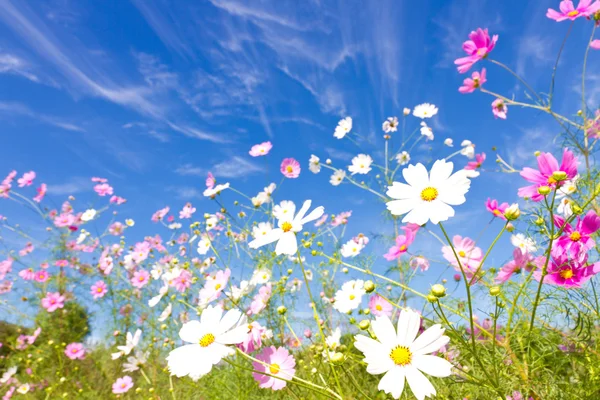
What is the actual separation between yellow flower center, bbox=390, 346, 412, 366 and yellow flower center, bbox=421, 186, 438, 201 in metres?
0.25

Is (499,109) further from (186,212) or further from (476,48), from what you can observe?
(186,212)

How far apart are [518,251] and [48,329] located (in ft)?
13.3

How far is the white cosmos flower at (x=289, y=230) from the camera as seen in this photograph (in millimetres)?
854

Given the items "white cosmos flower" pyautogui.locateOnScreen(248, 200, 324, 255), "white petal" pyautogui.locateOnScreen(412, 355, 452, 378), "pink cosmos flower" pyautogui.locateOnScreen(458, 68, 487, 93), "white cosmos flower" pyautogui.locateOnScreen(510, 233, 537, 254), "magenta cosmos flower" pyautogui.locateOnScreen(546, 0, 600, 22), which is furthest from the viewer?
"pink cosmos flower" pyautogui.locateOnScreen(458, 68, 487, 93)

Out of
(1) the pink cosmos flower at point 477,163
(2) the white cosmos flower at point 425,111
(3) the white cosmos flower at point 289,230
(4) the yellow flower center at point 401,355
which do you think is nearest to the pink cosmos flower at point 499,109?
(1) the pink cosmos flower at point 477,163

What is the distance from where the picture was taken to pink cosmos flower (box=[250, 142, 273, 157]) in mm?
2410

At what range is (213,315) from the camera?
77 cm

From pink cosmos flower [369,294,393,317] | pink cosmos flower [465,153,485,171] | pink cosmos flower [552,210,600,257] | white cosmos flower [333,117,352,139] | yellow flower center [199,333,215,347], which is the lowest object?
yellow flower center [199,333,215,347]

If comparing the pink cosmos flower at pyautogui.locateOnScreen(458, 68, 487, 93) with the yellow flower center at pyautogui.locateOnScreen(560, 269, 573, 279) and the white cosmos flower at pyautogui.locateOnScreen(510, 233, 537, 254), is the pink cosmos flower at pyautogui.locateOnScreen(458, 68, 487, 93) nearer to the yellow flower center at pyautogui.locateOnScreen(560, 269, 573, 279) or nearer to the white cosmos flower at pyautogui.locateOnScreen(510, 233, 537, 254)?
the white cosmos flower at pyautogui.locateOnScreen(510, 233, 537, 254)

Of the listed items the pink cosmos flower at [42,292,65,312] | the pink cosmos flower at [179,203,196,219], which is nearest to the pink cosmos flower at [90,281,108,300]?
the pink cosmos flower at [42,292,65,312]

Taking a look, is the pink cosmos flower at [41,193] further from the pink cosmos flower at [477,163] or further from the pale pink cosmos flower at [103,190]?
the pink cosmos flower at [477,163]

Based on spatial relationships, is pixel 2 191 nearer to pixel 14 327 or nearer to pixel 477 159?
pixel 14 327

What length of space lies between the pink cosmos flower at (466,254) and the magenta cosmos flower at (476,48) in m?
0.95

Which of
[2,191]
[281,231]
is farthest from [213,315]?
[2,191]
